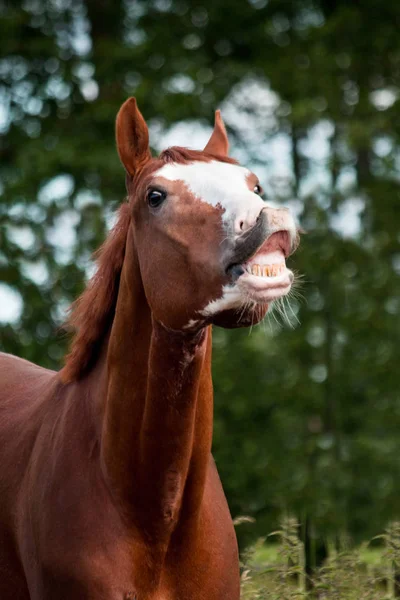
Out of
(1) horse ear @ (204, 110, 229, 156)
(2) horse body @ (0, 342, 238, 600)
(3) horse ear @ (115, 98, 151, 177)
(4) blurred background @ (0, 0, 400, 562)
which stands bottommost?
(2) horse body @ (0, 342, 238, 600)

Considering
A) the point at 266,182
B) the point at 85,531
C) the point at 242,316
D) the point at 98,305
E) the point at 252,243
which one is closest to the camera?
the point at 252,243

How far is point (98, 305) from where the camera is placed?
3578mm

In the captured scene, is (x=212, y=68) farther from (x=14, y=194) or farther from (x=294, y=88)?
(x=14, y=194)

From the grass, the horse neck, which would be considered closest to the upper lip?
the horse neck

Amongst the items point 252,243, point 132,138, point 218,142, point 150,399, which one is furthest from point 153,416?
point 218,142

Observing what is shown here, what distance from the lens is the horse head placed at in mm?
2883

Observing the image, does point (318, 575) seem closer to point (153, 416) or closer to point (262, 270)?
point (153, 416)

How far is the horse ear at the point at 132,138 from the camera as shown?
11.7ft

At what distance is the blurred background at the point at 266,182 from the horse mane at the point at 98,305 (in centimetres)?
816

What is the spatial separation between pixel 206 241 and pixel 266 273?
0.24 meters

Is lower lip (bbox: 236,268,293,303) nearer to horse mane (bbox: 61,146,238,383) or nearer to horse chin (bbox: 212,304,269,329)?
horse chin (bbox: 212,304,269,329)

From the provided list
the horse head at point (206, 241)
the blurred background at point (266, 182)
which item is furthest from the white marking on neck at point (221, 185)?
the blurred background at point (266, 182)

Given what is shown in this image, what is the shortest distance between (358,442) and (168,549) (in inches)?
359

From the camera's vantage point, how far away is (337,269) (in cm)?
1261
